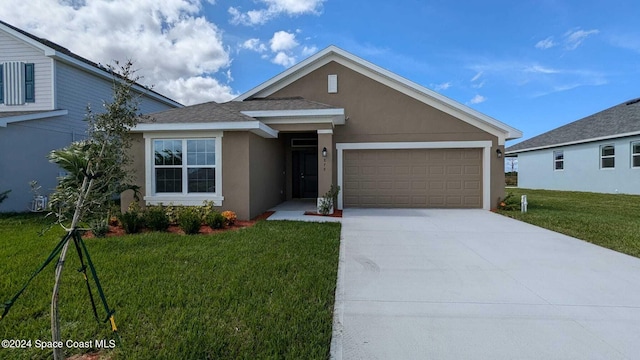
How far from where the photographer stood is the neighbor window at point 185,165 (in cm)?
867

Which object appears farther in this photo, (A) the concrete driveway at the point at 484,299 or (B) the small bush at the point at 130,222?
(B) the small bush at the point at 130,222

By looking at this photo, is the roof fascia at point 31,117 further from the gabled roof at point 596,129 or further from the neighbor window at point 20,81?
the gabled roof at point 596,129

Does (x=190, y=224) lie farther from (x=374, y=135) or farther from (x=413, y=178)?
(x=413, y=178)

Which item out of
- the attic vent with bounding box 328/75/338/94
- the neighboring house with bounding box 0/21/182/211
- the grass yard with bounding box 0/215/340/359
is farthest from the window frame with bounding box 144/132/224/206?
the attic vent with bounding box 328/75/338/94

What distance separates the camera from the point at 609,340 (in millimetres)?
2920

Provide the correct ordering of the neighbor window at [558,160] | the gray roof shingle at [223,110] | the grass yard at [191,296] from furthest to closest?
1. the neighbor window at [558,160]
2. the gray roof shingle at [223,110]
3. the grass yard at [191,296]

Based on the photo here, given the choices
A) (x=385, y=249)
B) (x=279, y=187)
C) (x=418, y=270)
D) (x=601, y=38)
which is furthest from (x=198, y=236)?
(x=601, y=38)

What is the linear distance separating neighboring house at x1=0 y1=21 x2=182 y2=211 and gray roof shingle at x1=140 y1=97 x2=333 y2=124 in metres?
3.18

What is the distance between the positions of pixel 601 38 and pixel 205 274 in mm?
17307

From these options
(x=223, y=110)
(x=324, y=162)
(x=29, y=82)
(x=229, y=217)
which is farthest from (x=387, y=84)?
A: (x=29, y=82)

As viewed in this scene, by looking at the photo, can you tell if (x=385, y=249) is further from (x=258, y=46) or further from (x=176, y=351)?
(x=258, y=46)

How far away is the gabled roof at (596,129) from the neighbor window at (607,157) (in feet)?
2.51


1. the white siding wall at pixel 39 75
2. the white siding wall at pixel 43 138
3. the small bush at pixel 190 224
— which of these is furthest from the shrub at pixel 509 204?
the white siding wall at pixel 39 75

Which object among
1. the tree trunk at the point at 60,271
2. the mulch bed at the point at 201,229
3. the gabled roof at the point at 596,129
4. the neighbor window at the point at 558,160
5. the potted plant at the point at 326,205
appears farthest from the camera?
the neighbor window at the point at 558,160
